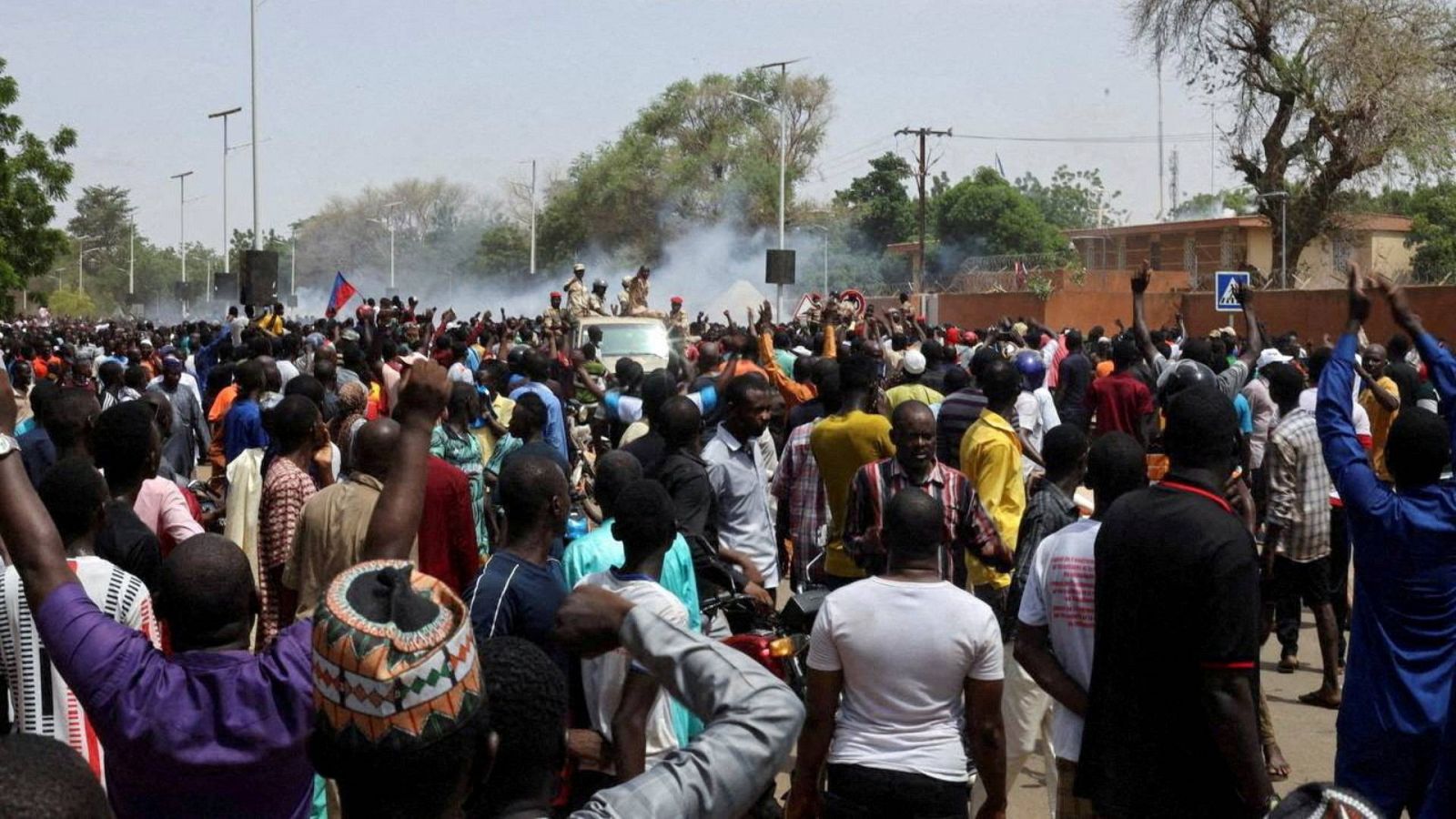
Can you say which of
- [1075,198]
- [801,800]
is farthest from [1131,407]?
[1075,198]

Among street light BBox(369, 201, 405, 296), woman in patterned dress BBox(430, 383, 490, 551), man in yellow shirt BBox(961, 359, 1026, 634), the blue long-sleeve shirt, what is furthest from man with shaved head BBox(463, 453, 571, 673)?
street light BBox(369, 201, 405, 296)

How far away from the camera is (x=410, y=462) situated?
10.8 feet

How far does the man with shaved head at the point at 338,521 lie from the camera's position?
224 inches

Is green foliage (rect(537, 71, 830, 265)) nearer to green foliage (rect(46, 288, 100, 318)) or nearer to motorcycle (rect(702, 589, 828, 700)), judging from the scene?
green foliage (rect(46, 288, 100, 318))

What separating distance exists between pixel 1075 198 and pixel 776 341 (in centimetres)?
8886

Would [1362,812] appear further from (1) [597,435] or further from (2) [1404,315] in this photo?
(1) [597,435]

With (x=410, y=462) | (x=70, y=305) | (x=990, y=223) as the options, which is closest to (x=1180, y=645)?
(x=410, y=462)

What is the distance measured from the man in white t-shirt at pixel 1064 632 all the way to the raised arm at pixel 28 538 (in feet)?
9.75

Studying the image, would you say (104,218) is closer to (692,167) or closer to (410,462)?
(692,167)

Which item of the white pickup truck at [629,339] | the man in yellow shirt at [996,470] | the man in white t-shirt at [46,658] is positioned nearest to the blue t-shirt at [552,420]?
the man in yellow shirt at [996,470]

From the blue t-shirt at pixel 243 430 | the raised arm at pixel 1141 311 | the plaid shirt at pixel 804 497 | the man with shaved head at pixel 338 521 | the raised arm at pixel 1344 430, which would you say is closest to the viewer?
the raised arm at pixel 1344 430

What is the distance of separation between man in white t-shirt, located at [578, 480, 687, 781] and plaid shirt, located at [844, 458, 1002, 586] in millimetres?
1694

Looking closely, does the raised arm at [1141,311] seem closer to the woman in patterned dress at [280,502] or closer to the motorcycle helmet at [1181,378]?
the motorcycle helmet at [1181,378]

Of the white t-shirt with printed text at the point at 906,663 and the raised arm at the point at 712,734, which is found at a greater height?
the raised arm at the point at 712,734
